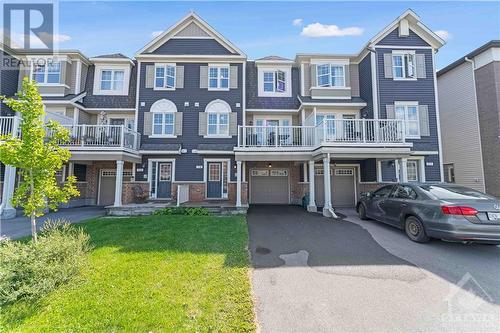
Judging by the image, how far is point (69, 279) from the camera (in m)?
4.32

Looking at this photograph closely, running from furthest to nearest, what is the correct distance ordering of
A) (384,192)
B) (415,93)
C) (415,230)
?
(415,93) < (384,192) < (415,230)

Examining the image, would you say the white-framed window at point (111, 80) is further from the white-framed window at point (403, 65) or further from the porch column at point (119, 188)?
the white-framed window at point (403, 65)

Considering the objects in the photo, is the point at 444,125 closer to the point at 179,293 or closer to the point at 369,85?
the point at 369,85

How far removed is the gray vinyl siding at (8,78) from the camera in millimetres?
13492

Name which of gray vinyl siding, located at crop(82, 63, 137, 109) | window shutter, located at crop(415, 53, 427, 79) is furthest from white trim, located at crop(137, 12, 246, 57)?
window shutter, located at crop(415, 53, 427, 79)

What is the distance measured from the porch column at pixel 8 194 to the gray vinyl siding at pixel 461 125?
25.4 metres

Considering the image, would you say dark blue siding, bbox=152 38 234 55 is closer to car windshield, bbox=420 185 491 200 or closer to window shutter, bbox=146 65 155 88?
window shutter, bbox=146 65 155 88

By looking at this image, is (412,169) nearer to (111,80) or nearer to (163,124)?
(163,124)

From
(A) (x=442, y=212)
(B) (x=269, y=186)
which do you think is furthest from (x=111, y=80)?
(A) (x=442, y=212)

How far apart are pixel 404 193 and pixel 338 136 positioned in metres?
4.87

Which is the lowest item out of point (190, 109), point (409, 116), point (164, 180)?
point (164, 180)

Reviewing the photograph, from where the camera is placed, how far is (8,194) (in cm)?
1073

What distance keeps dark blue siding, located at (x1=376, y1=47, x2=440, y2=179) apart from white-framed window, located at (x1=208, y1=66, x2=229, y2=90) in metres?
9.42

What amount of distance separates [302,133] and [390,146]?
429cm
